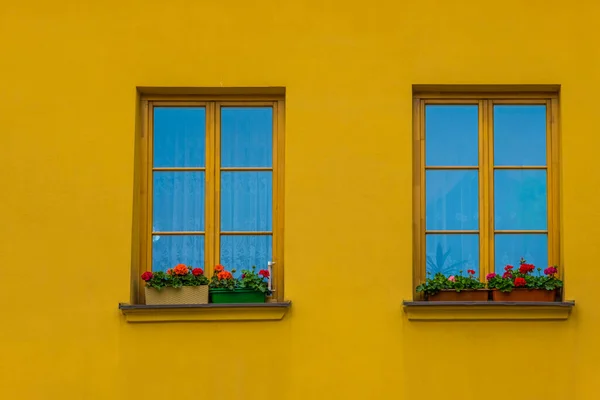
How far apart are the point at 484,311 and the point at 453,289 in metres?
0.30

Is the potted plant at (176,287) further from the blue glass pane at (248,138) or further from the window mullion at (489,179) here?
the window mullion at (489,179)

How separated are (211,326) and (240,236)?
811mm

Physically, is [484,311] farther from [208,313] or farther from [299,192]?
[208,313]

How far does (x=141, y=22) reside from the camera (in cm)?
951

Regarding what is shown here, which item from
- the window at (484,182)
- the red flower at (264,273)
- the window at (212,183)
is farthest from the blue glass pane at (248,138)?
the window at (484,182)

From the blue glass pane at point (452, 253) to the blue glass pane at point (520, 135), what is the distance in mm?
692

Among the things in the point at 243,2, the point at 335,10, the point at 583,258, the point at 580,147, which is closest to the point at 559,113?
the point at 580,147

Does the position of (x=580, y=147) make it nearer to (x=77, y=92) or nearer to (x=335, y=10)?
(x=335, y=10)

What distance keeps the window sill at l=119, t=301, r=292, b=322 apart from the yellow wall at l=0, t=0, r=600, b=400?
8 centimetres

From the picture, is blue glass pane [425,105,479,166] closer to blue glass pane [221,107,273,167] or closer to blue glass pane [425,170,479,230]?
blue glass pane [425,170,479,230]

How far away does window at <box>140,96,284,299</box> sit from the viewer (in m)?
9.56

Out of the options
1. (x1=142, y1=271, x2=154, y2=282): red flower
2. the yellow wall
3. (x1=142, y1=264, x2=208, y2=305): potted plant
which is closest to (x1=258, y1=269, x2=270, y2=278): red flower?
the yellow wall

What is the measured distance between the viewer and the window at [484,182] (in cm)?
952

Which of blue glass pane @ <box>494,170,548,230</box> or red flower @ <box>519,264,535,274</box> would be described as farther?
blue glass pane @ <box>494,170,548,230</box>
